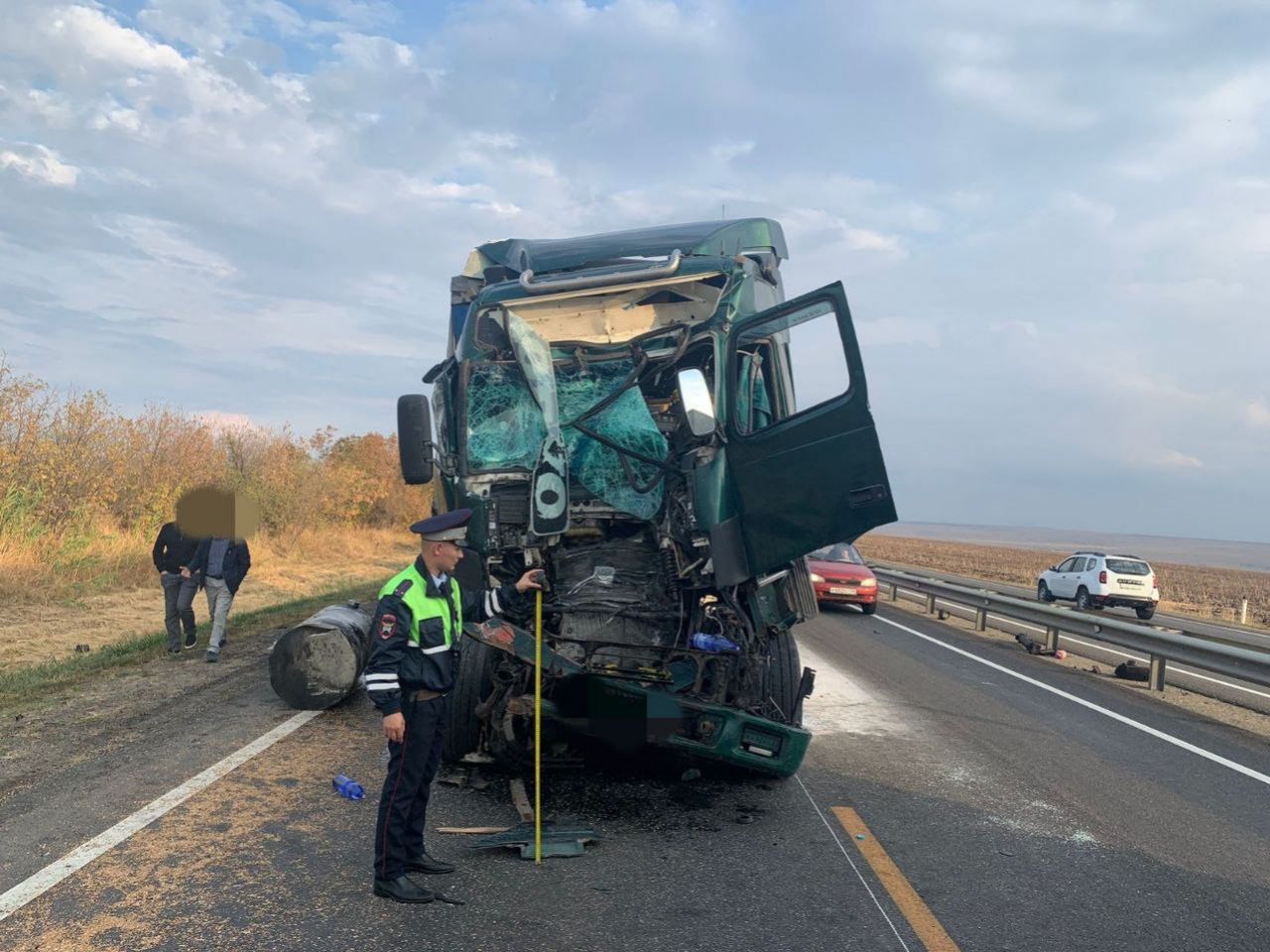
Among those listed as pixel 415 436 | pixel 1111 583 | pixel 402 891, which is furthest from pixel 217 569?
pixel 1111 583

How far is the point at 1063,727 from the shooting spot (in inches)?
334

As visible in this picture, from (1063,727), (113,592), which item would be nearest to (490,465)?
(1063,727)

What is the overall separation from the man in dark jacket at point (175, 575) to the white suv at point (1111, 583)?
2138cm

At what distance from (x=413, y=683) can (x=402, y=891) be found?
0.87m

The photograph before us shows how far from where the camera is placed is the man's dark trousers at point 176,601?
1080 centimetres

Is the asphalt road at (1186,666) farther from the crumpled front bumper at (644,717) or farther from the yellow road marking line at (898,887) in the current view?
the crumpled front bumper at (644,717)

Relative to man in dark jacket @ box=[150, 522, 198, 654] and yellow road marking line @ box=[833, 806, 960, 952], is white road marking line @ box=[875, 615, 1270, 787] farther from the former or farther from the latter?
man in dark jacket @ box=[150, 522, 198, 654]

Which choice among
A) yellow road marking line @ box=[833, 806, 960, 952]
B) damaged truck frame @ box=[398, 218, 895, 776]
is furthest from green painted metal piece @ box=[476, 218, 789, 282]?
yellow road marking line @ box=[833, 806, 960, 952]

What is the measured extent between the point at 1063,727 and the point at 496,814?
5.41 metres

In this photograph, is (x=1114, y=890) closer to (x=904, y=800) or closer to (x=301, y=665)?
(x=904, y=800)

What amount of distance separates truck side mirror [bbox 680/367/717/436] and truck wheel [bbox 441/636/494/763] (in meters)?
1.84

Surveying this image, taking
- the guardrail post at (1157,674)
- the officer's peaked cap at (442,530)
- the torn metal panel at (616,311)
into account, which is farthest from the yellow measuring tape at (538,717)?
the guardrail post at (1157,674)

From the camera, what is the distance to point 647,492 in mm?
5922

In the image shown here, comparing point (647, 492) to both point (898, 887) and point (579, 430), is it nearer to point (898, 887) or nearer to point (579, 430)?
point (579, 430)
